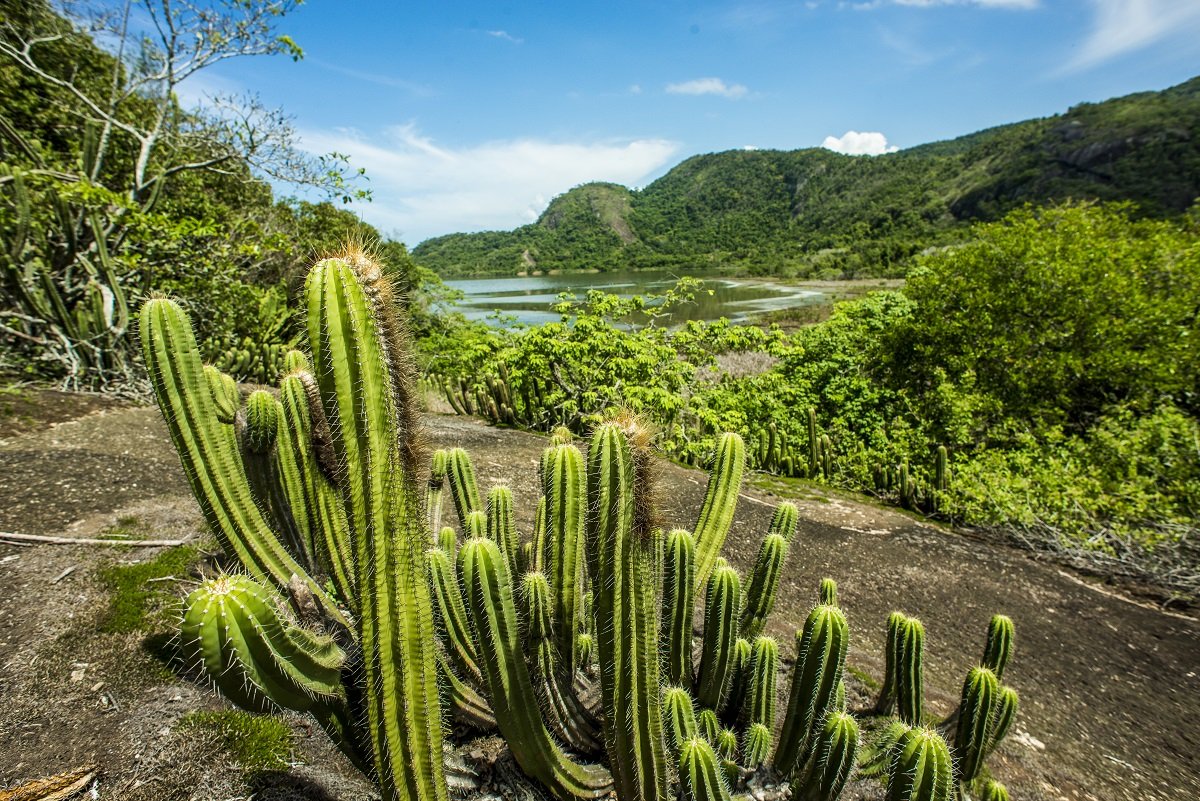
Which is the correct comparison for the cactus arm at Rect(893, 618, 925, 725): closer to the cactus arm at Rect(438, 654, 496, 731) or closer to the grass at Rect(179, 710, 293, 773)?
the cactus arm at Rect(438, 654, 496, 731)

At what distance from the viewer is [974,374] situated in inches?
369

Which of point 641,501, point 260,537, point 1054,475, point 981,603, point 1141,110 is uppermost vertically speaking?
point 1141,110

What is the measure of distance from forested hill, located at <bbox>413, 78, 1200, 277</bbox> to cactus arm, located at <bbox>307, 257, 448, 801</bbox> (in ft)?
116

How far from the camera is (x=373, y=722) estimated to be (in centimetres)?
150

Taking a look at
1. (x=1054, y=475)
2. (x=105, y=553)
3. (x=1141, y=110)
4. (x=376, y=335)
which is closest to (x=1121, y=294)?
(x=1054, y=475)

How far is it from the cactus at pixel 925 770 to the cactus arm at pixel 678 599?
105 centimetres

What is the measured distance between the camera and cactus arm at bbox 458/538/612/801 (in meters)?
1.91

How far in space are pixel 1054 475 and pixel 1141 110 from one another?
94.1m

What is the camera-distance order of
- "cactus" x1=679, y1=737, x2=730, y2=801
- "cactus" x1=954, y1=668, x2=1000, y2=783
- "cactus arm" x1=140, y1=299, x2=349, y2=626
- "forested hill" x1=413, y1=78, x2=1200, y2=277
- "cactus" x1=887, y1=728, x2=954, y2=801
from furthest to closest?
"forested hill" x1=413, y1=78, x2=1200, y2=277, "cactus" x1=954, y1=668, x2=1000, y2=783, "cactus arm" x1=140, y1=299, x2=349, y2=626, "cactus" x1=679, y1=737, x2=730, y2=801, "cactus" x1=887, y1=728, x2=954, y2=801

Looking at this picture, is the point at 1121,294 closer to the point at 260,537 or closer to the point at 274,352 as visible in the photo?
the point at 260,537

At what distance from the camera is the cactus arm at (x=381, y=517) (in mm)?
1321

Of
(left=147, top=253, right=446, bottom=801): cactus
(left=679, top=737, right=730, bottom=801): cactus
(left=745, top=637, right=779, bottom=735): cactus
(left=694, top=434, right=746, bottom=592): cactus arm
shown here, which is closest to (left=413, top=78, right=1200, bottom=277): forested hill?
(left=694, top=434, right=746, bottom=592): cactus arm

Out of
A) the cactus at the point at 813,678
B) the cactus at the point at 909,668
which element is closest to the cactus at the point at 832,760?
the cactus at the point at 813,678

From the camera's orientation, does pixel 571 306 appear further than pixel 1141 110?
No
